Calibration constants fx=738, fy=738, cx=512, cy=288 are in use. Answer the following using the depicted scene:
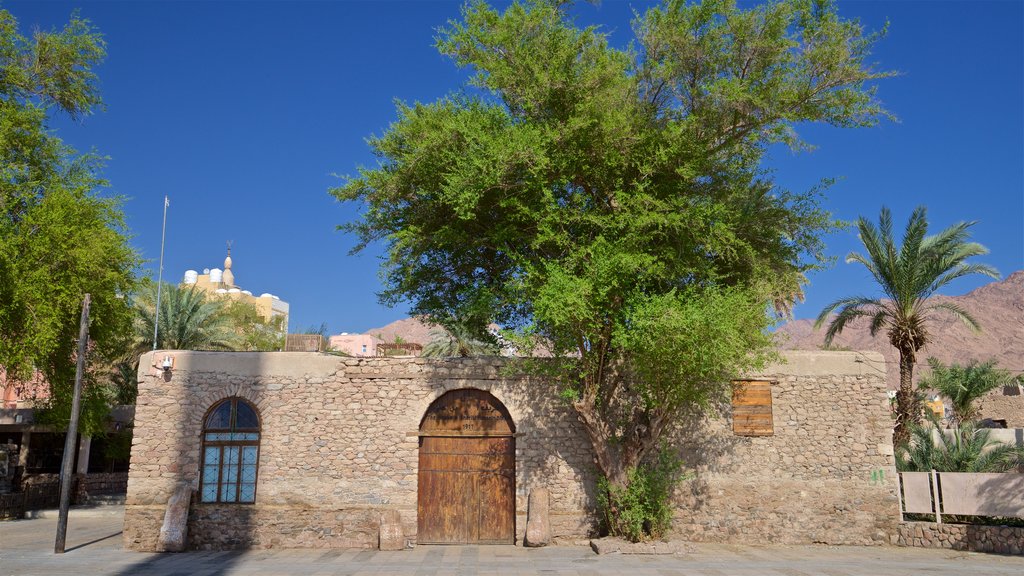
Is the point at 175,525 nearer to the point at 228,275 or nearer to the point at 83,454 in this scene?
the point at 83,454

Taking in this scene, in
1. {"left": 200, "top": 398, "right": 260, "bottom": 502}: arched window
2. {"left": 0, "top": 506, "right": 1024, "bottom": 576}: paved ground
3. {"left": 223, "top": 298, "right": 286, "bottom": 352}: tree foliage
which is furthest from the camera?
{"left": 223, "top": 298, "right": 286, "bottom": 352}: tree foliage

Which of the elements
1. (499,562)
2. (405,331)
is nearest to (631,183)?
(499,562)

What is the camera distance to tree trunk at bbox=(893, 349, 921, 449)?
696 inches

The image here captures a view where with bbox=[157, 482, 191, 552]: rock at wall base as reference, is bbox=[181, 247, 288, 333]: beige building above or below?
above

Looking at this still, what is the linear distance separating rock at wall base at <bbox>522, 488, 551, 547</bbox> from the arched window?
17.7ft

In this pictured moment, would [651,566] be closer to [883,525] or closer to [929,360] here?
[883,525]

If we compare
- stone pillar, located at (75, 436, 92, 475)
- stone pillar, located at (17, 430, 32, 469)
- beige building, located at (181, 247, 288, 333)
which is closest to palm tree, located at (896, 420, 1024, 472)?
stone pillar, located at (75, 436, 92, 475)

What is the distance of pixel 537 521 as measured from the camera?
46.2 ft

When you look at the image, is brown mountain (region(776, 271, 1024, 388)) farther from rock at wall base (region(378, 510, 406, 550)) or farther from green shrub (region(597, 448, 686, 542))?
rock at wall base (region(378, 510, 406, 550))

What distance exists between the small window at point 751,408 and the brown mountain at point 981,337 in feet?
135

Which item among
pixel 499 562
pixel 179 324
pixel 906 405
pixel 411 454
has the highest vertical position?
pixel 179 324

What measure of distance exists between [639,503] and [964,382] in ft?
55.7

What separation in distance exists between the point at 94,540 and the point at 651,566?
38.0 ft

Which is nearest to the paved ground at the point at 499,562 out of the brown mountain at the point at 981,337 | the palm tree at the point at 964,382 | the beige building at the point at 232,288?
the palm tree at the point at 964,382
